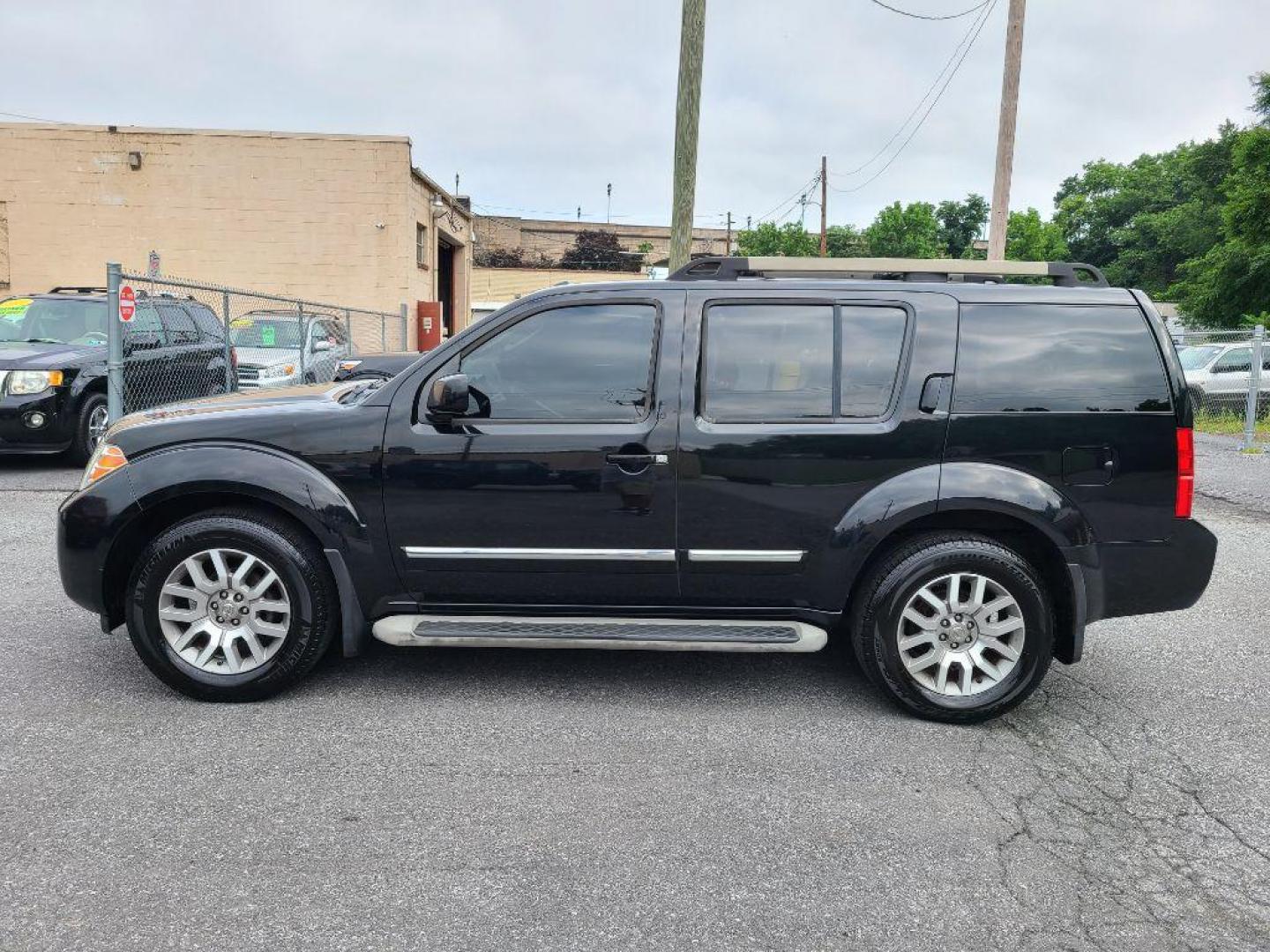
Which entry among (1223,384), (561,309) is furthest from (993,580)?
(1223,384)

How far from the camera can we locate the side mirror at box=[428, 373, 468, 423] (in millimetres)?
3838

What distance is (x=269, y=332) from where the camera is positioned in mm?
13414

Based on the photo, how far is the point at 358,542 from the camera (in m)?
3.95

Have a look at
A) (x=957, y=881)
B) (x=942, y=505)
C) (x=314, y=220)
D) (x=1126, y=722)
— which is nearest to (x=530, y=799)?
(x=957, y=881)

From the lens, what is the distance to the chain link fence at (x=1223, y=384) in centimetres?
1620

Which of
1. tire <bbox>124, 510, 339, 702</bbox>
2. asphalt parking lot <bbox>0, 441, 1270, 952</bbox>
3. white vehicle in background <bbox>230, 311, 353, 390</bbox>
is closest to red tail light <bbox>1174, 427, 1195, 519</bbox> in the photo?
asphalt parking lot <bbox>0, 441, 1270, 952</bbox>

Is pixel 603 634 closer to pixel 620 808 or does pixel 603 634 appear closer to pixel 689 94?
pixel 620 808

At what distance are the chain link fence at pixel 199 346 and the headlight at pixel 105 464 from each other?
4694 mm

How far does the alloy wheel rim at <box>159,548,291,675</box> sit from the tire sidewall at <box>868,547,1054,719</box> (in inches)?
96.6

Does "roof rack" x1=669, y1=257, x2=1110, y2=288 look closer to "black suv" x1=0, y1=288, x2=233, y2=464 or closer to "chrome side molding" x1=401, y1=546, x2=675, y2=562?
"chrome side molding" x1=401, y1=546, x2=675, y2=562

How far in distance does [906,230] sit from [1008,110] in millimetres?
61509

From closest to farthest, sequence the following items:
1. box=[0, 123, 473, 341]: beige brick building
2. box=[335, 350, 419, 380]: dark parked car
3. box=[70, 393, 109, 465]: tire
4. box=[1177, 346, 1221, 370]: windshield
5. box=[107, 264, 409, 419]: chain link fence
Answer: box=[107, 264, 409, 419]: chain link fence
box=[70, 393, 109, 465]: tire
box=[335, 350, 419, 380]: dark parked car
box=[1177, 346, 1221, 370]: windshield
box=[0, 123, 473, 341]: beige brick building

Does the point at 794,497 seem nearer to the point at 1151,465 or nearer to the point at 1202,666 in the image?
the point at 1151,465

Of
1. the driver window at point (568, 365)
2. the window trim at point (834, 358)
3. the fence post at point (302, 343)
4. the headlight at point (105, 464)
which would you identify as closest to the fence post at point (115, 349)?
the fence post at point (302, 343)
